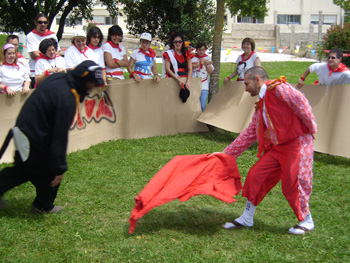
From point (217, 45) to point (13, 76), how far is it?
4632 millimetres

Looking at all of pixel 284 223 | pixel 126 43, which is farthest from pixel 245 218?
pixel 126 43

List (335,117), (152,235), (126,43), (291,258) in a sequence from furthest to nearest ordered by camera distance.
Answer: (126,43)
(335,117)
(152,235)
(291,258)

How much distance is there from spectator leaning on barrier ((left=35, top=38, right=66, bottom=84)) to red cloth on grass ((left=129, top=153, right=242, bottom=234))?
3.32m

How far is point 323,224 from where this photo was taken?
200 inches

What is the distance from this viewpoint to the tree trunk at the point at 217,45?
9695mm

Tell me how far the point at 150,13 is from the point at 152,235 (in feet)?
30.4

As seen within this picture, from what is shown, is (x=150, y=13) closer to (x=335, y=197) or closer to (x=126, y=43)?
(x=335, y=197)

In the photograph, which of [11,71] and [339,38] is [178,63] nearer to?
[11,71]

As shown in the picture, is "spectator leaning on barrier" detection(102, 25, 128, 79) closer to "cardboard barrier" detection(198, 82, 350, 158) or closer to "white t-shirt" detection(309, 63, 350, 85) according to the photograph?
"cardboard barrier" detection(198, 82, 350, 158)

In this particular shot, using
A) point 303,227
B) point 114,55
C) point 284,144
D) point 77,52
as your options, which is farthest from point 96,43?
point 303,227

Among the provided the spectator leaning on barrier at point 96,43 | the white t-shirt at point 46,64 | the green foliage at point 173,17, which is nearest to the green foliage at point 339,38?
the green foliage at point 173,17

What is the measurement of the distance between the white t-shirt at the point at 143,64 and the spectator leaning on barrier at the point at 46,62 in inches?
71.2

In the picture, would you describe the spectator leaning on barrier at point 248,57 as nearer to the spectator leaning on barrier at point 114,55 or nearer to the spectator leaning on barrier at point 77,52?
the spectator leaning on barrier at point 114,55

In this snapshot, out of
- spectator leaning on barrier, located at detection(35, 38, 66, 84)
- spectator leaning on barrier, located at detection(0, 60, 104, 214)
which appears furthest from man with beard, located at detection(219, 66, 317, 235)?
spectator leaning on barrier, located at detection(35, 38, 66, 84)
